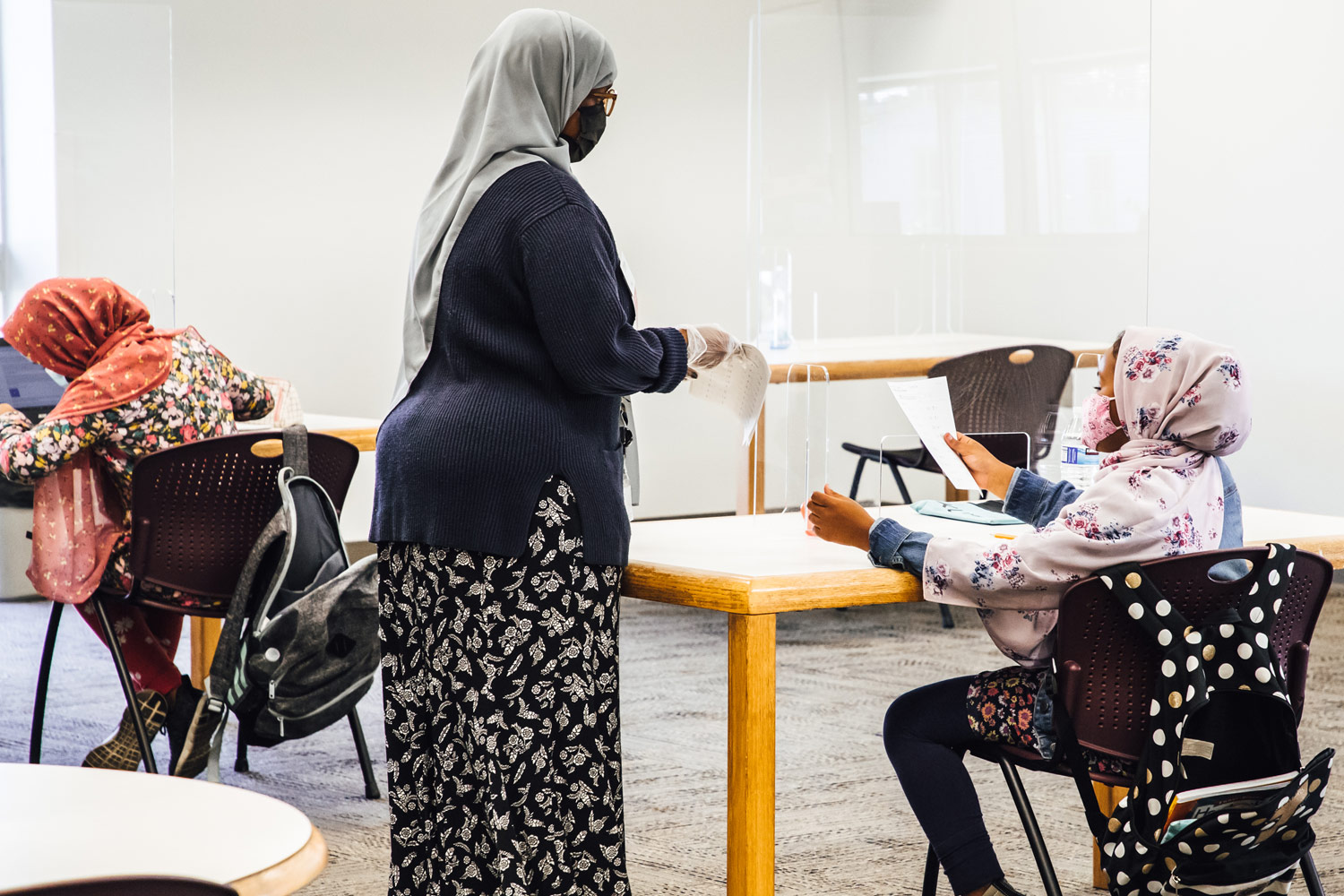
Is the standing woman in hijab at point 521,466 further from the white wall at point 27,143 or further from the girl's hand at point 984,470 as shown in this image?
the white wall at point 27,143

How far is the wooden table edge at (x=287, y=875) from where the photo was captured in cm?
87

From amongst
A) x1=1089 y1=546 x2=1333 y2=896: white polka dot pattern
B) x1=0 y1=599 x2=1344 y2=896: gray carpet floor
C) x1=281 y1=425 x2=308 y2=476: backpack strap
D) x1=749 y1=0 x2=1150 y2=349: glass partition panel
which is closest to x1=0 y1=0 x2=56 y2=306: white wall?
x1=0 y1=599 x2=1344 y2=896: gray carpet floor

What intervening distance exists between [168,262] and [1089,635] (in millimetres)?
3279

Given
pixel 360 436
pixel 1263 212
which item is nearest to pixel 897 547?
pixel 360 436

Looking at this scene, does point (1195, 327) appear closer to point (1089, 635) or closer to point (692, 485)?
point (692, 485)

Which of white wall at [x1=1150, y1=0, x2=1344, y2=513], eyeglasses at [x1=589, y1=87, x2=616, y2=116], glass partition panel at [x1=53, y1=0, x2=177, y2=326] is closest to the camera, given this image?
eyeglasses at [x1=589, y1=87, x2=616, y2=116]

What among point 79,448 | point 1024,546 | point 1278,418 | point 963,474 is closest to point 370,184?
point 79,448

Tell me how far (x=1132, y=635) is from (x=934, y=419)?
53 centimetres

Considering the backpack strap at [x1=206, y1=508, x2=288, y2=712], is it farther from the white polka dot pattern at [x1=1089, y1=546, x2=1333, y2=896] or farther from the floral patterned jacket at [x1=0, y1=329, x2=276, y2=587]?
the white polka dot pattern at [x1=1089, y1=546, x2=1333, y2=896]

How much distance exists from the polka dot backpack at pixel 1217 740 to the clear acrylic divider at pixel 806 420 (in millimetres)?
1369

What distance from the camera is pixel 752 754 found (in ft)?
5.71

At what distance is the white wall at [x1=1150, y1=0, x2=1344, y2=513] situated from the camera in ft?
16.4

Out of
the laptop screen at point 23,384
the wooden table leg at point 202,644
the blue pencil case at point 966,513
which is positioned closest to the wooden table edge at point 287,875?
the blue pencil case at point 966,513

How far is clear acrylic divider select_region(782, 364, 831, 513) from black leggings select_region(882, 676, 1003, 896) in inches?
42.5
